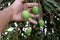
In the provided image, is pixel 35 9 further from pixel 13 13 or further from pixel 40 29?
pixel 40 29

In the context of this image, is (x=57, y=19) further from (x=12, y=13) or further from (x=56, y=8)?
(x=12, y=13)

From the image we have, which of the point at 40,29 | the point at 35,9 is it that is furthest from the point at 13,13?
the point at 40,29

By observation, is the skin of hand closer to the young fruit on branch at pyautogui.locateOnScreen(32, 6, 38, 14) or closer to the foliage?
A: the young fruit on branch at pyautogui.locateOnScreen(32, 6, 38, 14)

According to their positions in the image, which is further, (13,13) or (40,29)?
(40,29)

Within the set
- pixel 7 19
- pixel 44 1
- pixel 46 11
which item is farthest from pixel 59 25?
pixel 7 19

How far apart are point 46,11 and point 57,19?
18 centimetres

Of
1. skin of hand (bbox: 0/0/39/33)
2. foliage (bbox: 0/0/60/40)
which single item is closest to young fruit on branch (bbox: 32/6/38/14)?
skin of hand (bbox: 0/0/39/33)

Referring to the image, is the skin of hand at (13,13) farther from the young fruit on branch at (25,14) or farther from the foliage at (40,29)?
the foliage at (40,29)

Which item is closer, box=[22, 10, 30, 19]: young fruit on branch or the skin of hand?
box=[22, 10, 30, 19]: young fruit on branch

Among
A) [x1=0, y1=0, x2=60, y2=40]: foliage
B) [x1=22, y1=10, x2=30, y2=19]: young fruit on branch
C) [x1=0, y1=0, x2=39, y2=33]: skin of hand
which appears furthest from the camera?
[x1=0, y1=0, x2=60, y2=40]: foliage

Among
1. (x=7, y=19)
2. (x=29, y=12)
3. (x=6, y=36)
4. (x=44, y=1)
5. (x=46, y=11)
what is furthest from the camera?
(x=6, y=36)

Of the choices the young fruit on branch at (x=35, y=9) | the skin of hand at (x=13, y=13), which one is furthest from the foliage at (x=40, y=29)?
the young fruit on branch at (x=35, y=9)

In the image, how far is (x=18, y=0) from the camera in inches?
49.0

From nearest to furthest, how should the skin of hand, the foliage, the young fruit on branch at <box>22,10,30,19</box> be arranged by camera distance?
the young fruit on branch at <box>22,10,30,19</box>, the skin of hand, the foliage
